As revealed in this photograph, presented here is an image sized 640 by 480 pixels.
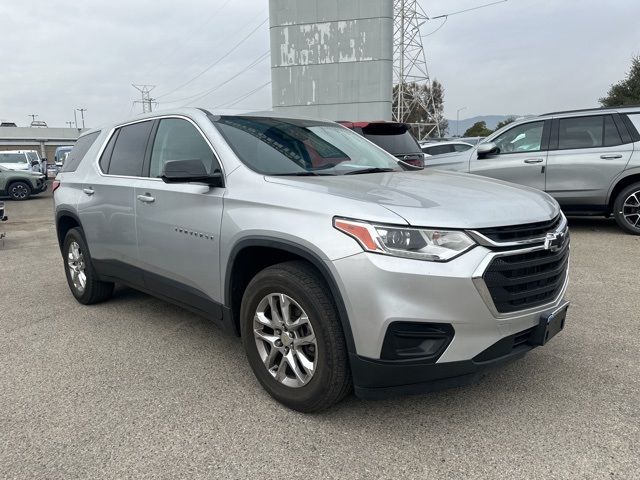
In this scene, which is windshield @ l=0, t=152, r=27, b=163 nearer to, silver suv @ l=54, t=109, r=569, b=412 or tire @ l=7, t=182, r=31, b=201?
tire @ l=7, t=182, r=31, b=201

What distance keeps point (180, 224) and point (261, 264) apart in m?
0.70

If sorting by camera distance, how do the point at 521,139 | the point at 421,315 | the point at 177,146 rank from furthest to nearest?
the point at 521,139 → the point at 177,146 → the point at 421,315

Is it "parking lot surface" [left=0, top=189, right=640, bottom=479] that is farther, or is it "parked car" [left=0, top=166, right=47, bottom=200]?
"parked car" [left=0, top=166, right=47, bottom=200]

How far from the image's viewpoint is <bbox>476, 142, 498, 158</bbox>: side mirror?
8.32m

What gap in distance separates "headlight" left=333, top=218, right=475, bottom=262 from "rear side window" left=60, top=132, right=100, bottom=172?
145 inches

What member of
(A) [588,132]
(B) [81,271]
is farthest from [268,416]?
(A) [588,132]

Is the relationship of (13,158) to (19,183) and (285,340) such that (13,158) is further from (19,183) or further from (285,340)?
(285,340)

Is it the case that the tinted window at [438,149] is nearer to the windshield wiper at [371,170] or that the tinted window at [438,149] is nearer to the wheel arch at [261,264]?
the windshield wiper at [371,170]

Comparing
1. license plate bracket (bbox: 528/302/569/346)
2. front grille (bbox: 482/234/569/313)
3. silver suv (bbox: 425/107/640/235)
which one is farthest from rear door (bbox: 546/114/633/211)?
license plate bracket (bbox: 528/302/569/346)

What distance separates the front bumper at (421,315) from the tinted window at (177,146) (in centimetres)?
149

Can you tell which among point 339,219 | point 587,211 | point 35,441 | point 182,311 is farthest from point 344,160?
point 587,211

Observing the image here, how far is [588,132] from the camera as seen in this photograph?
25.5ft

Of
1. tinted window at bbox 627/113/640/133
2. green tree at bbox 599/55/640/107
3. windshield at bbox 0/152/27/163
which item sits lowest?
windshield at bbox 0/152/27/163

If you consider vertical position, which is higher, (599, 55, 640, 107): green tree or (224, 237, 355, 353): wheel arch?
(599, 55, 640, 107): green tree
